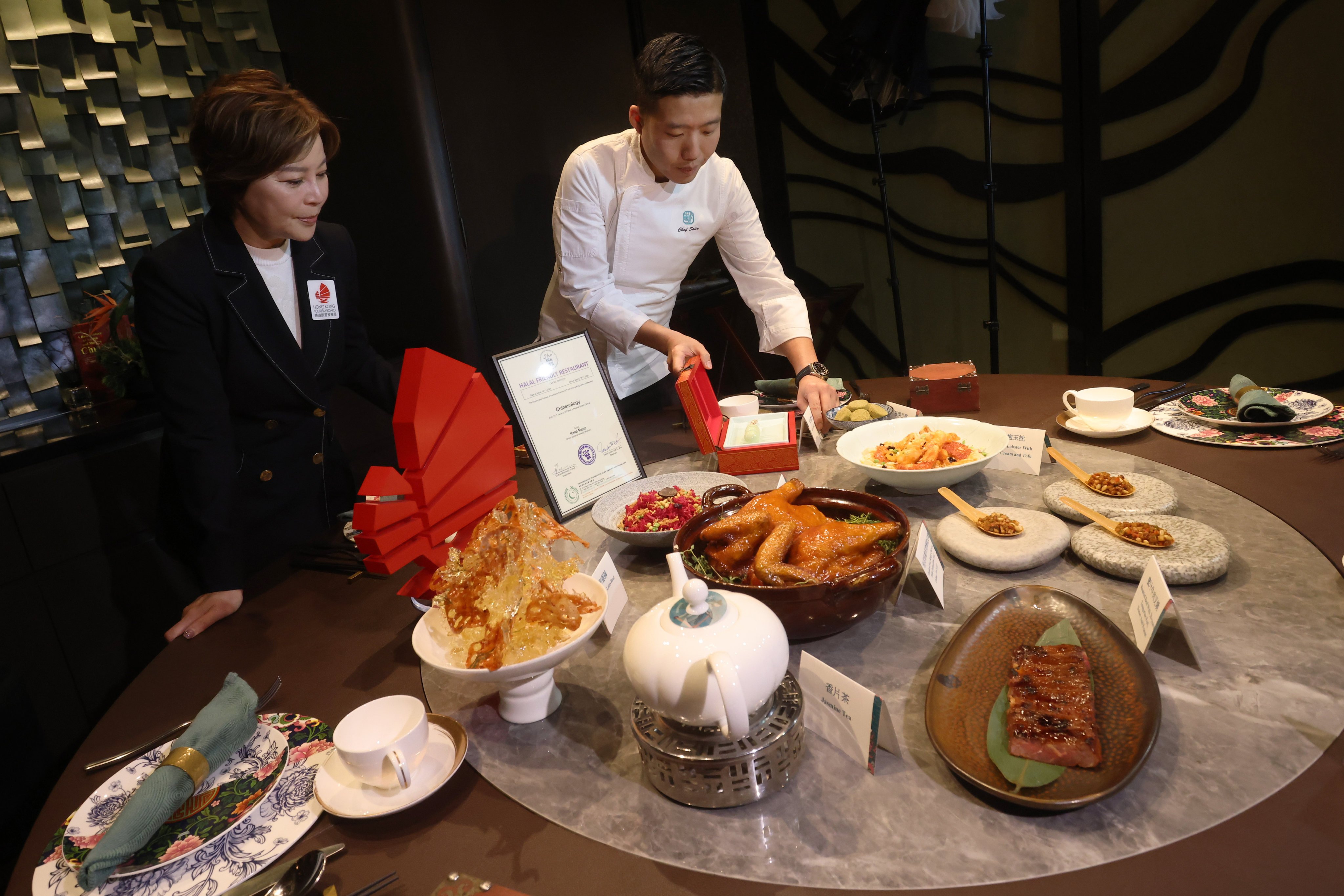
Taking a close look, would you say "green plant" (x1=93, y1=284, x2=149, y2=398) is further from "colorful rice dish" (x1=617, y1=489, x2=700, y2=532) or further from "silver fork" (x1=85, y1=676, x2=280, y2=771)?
"colorful rice dish" (x1=617, y1=489, x2=700, y2=532)

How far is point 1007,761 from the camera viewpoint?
2.69 feet

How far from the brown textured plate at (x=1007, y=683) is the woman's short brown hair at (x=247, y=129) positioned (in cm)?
165

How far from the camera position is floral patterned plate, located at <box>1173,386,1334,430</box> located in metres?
1.61

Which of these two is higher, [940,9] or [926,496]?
[940,9]

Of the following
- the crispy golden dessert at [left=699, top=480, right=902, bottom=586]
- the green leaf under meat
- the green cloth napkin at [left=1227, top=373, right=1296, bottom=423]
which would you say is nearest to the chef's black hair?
the crispy golden dessert at [left=699, top=480, right=902, bottom=586]

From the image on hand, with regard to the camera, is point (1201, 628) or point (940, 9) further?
point (940, 9)

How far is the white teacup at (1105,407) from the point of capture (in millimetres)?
1704

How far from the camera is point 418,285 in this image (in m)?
3.48

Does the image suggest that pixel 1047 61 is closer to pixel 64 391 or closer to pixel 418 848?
pixel 418 848

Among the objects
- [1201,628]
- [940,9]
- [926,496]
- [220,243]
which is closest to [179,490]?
[220,243]

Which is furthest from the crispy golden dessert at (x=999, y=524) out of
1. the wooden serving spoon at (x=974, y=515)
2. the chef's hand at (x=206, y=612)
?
the chef's hand at (x=206, y=612)

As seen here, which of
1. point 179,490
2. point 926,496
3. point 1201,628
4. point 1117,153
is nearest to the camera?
point 1201,628

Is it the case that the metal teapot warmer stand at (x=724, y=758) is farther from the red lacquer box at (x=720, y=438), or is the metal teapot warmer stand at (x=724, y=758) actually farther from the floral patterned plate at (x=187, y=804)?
the red lacquer box at (x=720, y=438)

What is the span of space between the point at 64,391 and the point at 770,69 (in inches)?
164
